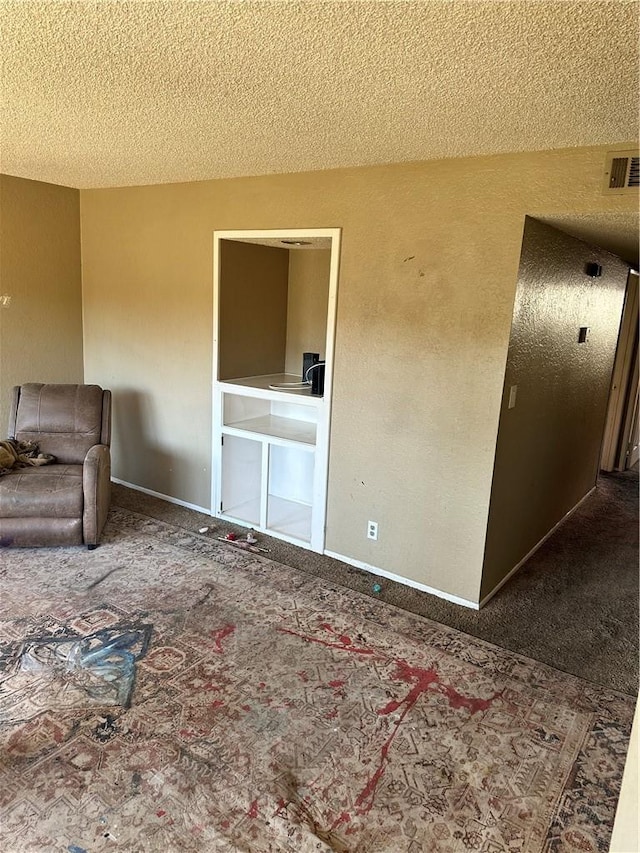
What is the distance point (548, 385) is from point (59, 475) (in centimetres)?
308

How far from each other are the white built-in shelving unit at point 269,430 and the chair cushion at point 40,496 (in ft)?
3.34

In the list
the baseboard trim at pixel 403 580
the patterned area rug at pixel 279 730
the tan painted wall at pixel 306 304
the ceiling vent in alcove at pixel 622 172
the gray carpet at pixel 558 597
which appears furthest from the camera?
the tan painted wall at pixel 306 304

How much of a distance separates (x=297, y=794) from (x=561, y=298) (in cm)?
291

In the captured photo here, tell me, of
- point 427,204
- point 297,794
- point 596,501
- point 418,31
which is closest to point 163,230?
point 427,204

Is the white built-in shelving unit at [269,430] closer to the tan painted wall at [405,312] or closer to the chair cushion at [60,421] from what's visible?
the tan painted wall at [405,312]

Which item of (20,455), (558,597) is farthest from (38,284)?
(558,597)

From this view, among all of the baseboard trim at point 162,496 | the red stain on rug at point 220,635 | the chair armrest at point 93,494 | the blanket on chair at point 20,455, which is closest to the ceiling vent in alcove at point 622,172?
the red stain on rug at point 220,635

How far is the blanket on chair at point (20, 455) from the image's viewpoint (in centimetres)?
363

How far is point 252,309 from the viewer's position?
4148mm

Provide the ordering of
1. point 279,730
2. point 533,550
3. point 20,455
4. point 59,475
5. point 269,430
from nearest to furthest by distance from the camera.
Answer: point 279,730 < point 59,475 < point 20,455 < point 533,550 < point 269,430

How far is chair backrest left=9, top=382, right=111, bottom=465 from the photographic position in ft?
13.0

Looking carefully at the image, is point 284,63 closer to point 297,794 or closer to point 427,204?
point 427,204

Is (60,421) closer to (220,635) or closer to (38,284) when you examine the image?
(38,284)

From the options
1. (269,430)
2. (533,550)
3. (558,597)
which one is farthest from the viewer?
(269,430)
